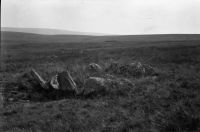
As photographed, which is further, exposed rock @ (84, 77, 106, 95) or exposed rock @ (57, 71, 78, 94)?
exposed rock @ (57, 71, 78, 94)

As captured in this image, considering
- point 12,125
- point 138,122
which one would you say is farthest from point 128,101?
point 12,125

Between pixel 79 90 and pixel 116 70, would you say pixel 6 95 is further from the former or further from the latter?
pixel 116 70

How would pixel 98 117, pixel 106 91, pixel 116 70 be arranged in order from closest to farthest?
1. pixel 98 117
2. pixel 106 91
3. pixel 116 70

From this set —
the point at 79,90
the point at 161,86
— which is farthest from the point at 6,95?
the point at 161,86

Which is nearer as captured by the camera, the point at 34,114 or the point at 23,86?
the point at 34,114

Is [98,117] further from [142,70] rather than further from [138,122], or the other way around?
[142,70]

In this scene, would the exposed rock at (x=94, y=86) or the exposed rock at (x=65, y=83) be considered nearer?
the exposed rock at (x=94, y=86)

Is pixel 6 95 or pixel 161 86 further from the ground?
pixel 161 86

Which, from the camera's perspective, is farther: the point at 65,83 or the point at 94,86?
the point at 65,83

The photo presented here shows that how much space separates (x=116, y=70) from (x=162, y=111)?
9.41 meters

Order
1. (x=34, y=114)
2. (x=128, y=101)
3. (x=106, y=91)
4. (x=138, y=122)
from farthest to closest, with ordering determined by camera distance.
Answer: (x=106, y=91), (x=128, y=101), (x=34, y=114), (x=138, y=122)

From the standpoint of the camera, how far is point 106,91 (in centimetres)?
1080

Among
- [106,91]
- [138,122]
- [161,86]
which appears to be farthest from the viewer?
[161,86]

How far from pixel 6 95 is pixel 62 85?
302cm
